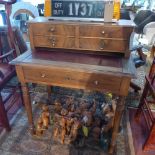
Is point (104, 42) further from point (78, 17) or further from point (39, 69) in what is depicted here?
point (39, 69)

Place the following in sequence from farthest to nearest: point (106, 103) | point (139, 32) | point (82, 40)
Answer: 1. point (139, 32)
2. point (106, 103)
3. point (82, 40)

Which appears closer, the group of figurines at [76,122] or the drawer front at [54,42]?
the drawer front at [54,42]

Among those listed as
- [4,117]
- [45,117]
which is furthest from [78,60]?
[4,117]

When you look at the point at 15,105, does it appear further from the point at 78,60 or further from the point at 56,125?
the point at 78,60

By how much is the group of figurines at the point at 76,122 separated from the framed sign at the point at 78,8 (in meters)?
0.88

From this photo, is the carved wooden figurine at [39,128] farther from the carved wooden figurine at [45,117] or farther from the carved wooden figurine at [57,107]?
the carved wooden figurine at [57,107]

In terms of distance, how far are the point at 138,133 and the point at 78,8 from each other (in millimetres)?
1271

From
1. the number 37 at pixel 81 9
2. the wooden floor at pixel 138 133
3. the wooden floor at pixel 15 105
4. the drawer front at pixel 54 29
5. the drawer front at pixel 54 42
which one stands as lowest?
the wooden floor at pixel 138 133

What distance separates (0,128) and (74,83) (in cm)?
97

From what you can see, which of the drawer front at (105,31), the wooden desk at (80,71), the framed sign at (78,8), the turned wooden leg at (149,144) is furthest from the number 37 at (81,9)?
the turned wooden leg at (149,144)

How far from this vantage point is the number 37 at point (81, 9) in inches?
46.2

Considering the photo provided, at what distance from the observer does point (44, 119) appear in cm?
161

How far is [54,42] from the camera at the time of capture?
127 cm

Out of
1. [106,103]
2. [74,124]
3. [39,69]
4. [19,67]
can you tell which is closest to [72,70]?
[39,69]
